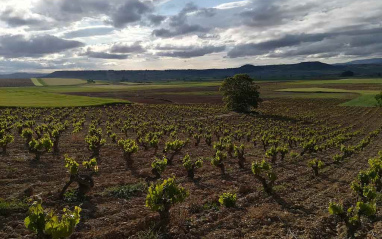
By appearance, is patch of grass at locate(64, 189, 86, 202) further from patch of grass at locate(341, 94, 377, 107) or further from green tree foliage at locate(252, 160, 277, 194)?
patch of grass at locate(341, 94, 377, 107)

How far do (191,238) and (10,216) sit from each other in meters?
8.09

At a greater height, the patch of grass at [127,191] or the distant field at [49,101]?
the distant field at [49,101]

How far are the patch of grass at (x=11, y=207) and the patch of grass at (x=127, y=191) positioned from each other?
14.0 ft

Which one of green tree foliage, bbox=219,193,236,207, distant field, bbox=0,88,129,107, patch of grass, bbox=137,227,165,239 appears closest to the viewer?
patch of grass, bbox=137,227,165,239

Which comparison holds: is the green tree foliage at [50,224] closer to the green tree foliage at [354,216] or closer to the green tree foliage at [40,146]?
the green tree foliage at [354,216]

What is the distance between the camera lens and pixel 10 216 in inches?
520

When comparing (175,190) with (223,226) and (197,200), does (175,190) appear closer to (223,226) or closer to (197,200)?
(223,226)

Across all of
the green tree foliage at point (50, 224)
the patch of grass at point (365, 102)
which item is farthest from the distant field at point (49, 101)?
the patch of grass at point (365, 102)

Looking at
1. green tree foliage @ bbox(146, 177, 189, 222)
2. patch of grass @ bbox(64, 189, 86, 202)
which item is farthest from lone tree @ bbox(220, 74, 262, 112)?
green tree foliage @ bbox(146, 177, 189, 222)

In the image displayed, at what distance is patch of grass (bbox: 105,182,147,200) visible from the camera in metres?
16.9

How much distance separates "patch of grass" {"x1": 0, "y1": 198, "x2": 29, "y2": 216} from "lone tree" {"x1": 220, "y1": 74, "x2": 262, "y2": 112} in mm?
60575

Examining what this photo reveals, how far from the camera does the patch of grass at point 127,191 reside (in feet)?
55.4

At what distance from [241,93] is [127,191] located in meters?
57.0

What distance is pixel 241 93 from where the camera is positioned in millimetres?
71062
